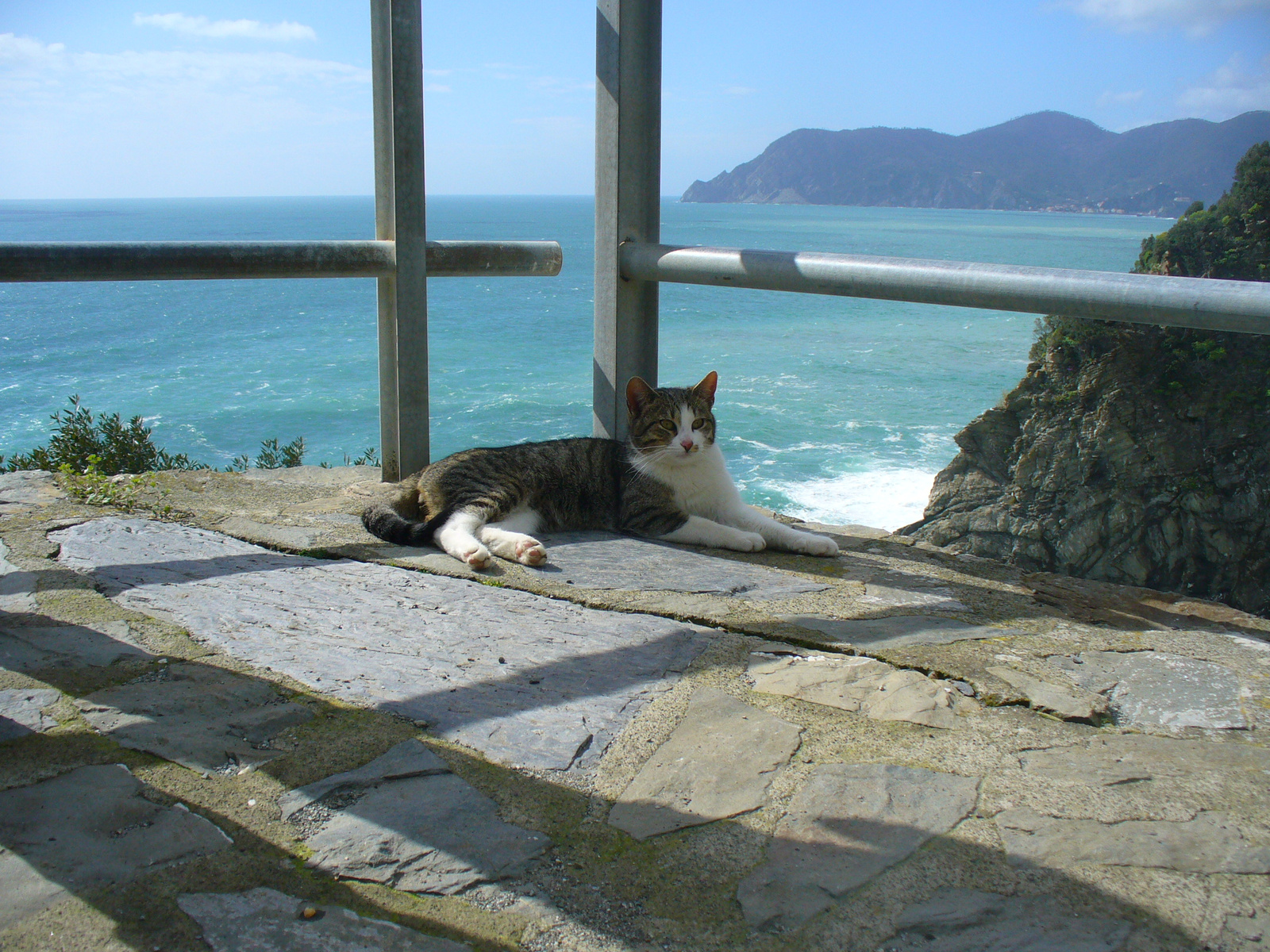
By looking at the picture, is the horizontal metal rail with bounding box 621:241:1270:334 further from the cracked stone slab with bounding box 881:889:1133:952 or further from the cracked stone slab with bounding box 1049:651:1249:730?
the cracked stone slab with bounding box 881:889:1133:952

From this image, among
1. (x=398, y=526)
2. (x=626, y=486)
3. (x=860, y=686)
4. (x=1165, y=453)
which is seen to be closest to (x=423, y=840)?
(x=860, y=686)

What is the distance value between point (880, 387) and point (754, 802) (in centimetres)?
2812

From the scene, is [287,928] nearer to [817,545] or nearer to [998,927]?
[998,927]

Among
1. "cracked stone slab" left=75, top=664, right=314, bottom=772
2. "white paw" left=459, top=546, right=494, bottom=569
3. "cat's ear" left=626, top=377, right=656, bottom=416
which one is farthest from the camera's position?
"cat's ear" left=626, top=377, right=656, bottom=416

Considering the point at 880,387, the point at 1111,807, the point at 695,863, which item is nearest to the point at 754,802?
the point at 695,863

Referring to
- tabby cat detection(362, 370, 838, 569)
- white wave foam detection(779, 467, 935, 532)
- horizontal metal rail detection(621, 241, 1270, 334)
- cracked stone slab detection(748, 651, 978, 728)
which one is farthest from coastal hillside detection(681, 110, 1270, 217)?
white wave foam detection(779, 467, 935, 532)

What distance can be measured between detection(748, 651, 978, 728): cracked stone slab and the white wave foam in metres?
12.4

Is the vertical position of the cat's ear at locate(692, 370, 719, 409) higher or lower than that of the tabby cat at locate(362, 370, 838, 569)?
higher

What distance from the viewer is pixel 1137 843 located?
145 cm

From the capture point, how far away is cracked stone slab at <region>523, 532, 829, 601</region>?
2844mm

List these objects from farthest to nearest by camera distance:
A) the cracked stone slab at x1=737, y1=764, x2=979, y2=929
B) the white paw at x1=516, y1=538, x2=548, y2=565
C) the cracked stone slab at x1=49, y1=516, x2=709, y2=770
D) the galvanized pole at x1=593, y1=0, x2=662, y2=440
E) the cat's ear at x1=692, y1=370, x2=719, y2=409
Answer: the cat's ear at x1=692, y1=370, x2=719, y2=409
the galvanized pole at x1=593, y1=0, x2=662, y2=440
the white paw at x1=516, y1=538, x2=548, y2=565
the cracked stone slab at x1=49, y1=516, x2=709, y2=770
the cracked stone slab at x1=737, y1=764, x2=979, y2=929

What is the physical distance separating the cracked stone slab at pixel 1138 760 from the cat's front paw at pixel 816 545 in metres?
1.55

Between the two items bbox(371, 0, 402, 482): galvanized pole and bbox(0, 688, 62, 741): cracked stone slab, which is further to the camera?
bbox(371, 0, 402, 482): galvanized pole

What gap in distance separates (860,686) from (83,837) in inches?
62.0
